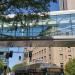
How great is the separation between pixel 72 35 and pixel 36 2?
63.6ft

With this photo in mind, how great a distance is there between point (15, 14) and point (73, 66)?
171 ft

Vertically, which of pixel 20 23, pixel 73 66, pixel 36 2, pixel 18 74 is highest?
pixel 36 2

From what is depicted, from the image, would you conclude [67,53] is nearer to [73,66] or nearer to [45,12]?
[73,66]

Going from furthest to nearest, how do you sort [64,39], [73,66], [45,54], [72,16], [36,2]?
[45,54], [73,66], [72,16], [64,39], [36,2]

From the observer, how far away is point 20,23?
9375 millimetres

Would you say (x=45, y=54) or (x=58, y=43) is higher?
(x=58, y=43)

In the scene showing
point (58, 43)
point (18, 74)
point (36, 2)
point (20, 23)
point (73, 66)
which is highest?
point (36, 2)

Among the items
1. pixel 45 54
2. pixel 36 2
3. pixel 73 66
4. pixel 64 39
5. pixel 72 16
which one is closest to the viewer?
pixel 36 2

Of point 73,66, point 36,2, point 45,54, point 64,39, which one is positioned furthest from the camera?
point 45,54

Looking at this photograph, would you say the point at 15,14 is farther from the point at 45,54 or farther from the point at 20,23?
the point at 45,54

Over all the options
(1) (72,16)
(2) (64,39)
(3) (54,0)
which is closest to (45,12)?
(3) (54,0)

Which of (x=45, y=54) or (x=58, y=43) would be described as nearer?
(x=58, y=43)

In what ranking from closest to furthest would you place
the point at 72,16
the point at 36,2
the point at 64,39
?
the point at 36,2
the point at 64,39
the point at 72,16

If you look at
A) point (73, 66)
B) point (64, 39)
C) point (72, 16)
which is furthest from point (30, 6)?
point (73, 66)
